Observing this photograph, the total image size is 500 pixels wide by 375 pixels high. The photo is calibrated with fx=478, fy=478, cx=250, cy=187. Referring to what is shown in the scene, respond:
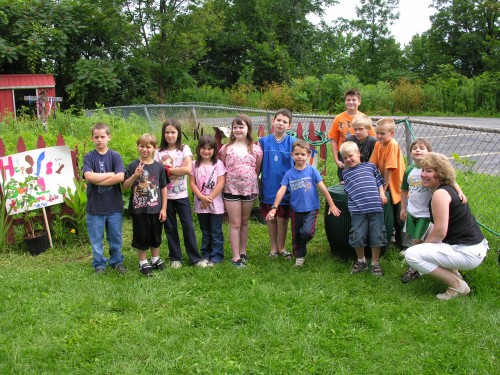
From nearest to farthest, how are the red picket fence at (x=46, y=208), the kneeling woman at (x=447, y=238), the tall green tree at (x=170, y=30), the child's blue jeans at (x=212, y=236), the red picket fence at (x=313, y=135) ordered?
the kneeling woman at (x=447, y=238) < the child's blue jeans at (x=212, y=236) < the red picket fence at (x=46, y=208) < the red picket fence at (x=313, y=135) < the tall green tree at (x=170, y=30)

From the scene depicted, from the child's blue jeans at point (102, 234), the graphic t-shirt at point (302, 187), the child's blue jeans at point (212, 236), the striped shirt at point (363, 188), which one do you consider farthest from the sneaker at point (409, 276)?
Result: the child's blue jeans at point (102, 234)

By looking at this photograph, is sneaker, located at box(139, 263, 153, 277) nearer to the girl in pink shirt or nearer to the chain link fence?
the girl in pink shirt

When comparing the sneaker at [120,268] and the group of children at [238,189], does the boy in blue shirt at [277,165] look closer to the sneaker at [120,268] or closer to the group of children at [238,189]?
the group of children at [238,189]

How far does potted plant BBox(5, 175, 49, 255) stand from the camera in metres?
5.14

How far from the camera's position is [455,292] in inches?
155

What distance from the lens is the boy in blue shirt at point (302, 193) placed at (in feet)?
15.2

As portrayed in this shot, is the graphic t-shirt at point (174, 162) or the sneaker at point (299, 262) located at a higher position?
the graphic t-shirt at point (174, 162)

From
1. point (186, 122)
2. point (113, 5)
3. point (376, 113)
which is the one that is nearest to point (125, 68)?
point (113, 5)

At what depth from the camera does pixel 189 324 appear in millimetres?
3523

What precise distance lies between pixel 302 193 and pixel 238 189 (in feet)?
2.06

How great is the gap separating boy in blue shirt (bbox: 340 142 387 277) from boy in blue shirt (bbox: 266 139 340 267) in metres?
0.23

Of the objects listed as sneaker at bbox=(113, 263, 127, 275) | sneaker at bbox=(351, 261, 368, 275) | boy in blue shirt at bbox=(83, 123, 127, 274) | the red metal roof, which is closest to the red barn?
the red metal roof

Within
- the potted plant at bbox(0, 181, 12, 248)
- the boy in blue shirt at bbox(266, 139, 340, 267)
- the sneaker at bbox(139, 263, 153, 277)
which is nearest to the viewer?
the sneaker at bbox(139, 263, 153, 277)

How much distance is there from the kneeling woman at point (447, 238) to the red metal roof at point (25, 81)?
17691 millimetres
